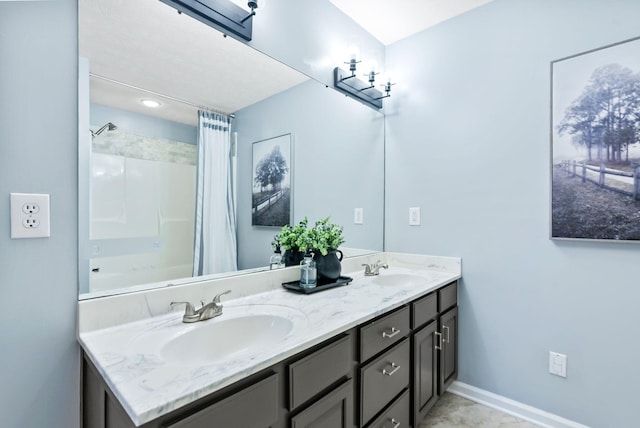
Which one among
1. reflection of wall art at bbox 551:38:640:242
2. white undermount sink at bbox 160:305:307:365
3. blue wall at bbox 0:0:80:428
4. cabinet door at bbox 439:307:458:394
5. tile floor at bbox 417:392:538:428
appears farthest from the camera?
cabinet door at bbox 439:307:458:394

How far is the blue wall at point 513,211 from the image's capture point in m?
1.54

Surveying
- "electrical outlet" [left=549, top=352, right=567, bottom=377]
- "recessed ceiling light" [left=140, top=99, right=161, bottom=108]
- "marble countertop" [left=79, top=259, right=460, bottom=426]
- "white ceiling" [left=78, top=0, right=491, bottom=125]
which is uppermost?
"white ceiling" [left=78, top=0, right=491, bottom=125]

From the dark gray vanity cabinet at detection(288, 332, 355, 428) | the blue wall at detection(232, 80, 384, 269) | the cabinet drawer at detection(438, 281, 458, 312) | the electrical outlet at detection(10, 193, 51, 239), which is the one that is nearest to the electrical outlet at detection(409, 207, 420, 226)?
the blue wall at detection(232, 80, 384, 269)

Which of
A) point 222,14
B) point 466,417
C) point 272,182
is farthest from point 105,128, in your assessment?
point 466,417

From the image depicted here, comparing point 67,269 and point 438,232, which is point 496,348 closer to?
point 438,232

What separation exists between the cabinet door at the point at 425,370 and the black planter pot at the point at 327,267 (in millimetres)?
502

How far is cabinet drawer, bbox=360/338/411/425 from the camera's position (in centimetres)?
121

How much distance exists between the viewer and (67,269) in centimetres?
97

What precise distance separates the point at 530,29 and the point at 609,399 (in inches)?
78.4

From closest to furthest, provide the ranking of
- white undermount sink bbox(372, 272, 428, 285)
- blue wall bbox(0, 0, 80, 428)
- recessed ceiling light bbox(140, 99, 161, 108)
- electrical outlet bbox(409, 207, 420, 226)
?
blue wall bbox(0, 0, 80, 428) < recessed ceiling light bbox(140, 99, 161, 108) < white undermount sink bbox(372, 272, 428, 285) < electrical outlet bbox(409, 207, 420, 226)

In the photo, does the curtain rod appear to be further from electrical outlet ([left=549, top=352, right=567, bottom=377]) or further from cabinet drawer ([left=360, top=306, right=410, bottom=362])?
electrical outlet ([left=549, top=352, right=567, bottom=377])

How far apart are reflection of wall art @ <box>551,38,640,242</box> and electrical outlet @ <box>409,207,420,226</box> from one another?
77 cm

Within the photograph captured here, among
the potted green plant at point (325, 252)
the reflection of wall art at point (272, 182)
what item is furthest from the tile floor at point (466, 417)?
the reflection of wall art at point (272, 182)

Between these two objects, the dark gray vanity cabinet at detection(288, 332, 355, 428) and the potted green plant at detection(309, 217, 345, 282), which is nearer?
the dark gray vanity cabinet at detection(288, 332, 355, 428)
